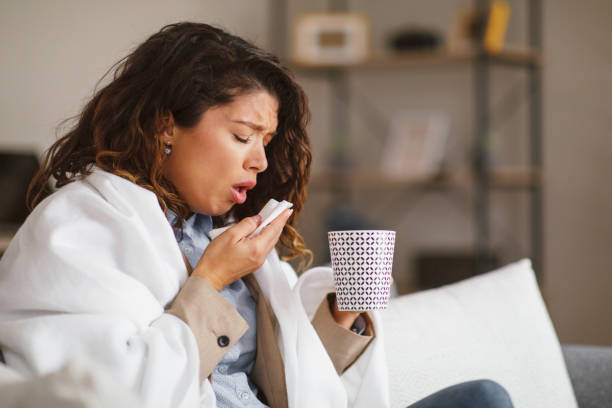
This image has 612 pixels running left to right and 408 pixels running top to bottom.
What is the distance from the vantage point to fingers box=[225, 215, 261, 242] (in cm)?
90

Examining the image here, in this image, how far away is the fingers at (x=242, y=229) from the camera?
901mm

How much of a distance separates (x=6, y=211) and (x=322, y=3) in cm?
204

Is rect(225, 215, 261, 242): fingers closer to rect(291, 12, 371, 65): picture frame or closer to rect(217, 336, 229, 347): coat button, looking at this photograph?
rect(217, 336, 229, 347): coat button

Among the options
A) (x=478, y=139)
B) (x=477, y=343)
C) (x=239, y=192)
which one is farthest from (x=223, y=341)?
(x=478, y=139)

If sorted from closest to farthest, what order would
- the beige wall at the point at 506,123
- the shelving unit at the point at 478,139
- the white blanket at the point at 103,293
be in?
the white blanket at the point at 103,293
the shelving unit at the point at 478,139
the beige wall at the point at 506,123

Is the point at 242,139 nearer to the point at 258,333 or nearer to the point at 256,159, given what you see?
the point at 256,159

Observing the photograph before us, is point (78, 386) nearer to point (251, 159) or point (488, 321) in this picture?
point (251, 159)

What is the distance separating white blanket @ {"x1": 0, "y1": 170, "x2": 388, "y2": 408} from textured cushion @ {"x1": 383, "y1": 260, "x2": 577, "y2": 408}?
43 cm

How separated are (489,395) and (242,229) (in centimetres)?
39

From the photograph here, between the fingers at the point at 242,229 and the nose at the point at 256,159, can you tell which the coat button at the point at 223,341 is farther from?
the nose at the point at 256,159

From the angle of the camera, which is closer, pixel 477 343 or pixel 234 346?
pixel 234 346

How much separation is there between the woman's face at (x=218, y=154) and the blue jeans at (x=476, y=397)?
41cm

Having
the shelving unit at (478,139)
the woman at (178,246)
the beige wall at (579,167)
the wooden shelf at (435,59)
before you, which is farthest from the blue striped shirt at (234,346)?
the beige wall at (579,167)

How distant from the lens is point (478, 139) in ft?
10.4
